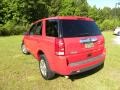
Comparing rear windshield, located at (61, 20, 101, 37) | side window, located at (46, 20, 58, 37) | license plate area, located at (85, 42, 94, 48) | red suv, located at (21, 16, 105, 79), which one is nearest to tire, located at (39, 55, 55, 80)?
red suv, located at (21, 16, 105, 79)

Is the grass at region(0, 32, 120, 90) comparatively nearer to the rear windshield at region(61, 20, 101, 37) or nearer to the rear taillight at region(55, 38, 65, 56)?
the rear taillight at region(55, 38, 65, 56)

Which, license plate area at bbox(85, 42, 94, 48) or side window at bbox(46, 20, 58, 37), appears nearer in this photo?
side window at bbox(46, 20, 58, 37)

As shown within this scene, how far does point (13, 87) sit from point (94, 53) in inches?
107

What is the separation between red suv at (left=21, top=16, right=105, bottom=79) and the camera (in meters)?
6.34

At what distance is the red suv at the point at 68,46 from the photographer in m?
6.34

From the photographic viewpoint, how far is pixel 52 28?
6.80 m

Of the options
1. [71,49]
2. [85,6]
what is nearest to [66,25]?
[71,49]

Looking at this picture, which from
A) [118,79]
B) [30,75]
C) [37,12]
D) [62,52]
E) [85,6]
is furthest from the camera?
[85,6]

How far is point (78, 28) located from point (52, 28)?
31.2 inches

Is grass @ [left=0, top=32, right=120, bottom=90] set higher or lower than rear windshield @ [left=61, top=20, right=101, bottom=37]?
lower

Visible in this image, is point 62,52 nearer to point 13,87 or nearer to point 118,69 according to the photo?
point 13,87

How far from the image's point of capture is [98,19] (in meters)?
70.6

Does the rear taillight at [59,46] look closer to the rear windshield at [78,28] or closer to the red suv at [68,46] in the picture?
the red suv at [68,46]

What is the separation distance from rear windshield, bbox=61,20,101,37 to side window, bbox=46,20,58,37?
0.23 metres
